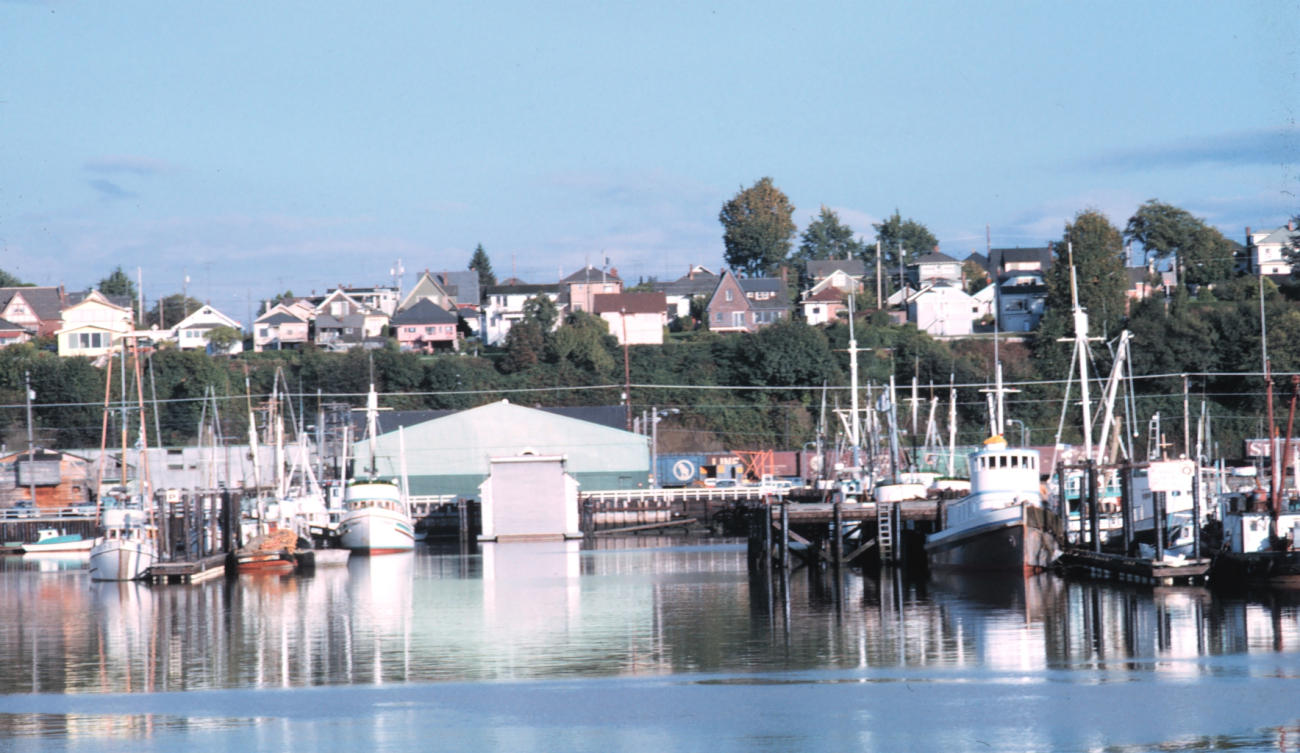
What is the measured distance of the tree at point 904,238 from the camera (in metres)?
166

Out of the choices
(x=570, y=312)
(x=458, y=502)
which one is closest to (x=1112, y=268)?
(x=570, y=312)

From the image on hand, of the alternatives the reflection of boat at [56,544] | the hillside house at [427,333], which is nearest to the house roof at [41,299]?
the hillside house at [427,333]

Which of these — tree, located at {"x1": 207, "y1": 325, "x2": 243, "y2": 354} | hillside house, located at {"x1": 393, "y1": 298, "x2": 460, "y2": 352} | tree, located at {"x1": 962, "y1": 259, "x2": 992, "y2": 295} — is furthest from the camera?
tree, located at {"x1": 962, "y1": 259, "x2": 992, "y2": 295}

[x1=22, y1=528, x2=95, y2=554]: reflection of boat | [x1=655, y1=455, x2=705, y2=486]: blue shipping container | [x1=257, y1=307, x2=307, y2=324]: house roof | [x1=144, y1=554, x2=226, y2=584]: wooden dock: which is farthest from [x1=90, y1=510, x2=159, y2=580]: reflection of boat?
[x1=257, y1=307, x2=307, y2=324]: house roof

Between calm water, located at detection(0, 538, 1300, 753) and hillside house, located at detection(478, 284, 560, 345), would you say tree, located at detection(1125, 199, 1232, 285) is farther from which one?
calm water, located at detection(0, 538, 1300, 753)

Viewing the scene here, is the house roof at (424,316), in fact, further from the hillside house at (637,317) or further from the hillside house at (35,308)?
the hillside house at (35,308)

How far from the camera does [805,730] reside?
18.7 meters

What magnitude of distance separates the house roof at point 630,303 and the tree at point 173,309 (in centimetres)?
4569

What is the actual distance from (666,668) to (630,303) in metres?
94.4

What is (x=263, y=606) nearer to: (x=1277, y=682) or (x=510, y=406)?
(x=1277, y=682)

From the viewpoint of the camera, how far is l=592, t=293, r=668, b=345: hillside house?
116 m

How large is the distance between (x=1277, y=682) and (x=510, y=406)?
64443mm

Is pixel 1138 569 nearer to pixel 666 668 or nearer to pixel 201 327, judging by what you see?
pixel 666 668

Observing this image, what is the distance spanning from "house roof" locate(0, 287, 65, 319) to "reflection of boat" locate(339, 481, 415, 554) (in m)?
82.7
